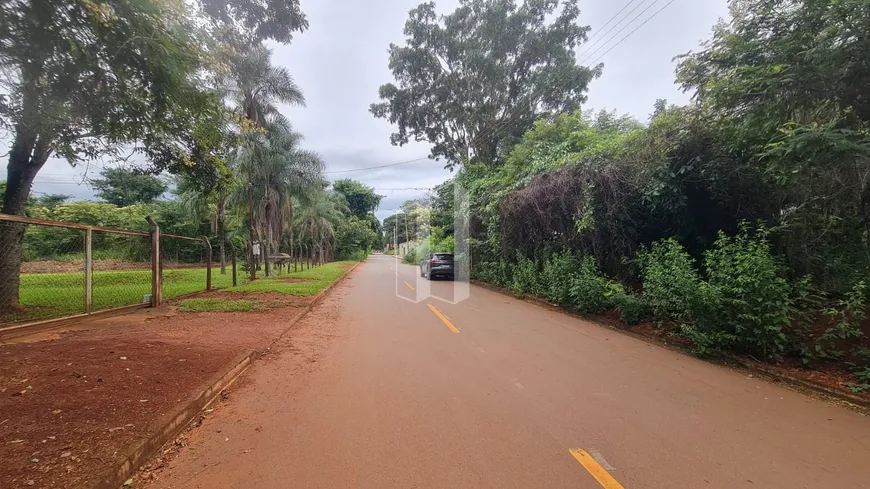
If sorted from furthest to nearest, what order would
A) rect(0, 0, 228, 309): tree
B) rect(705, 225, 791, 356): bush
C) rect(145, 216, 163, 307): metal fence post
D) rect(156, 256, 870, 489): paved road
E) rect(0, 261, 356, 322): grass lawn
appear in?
rect(145, 216, 163, 307): metal fence post
rect(0, 261, 356, 322): grass lawn
rect(705, 225, 791, 356): bush
rect(0, 0, 228, 309): tree
rect(156, 256, 870, 489): paved road

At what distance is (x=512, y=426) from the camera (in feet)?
13.1

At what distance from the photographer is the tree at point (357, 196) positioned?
69.1 metres

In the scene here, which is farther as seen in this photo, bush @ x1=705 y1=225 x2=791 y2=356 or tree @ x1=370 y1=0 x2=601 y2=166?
tree @ x1=370 y1=0 x2=601 y2=166

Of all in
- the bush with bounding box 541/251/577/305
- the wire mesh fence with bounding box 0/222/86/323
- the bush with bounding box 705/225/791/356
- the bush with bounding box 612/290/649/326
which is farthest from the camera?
the bush with bounding box 541/251/577/305

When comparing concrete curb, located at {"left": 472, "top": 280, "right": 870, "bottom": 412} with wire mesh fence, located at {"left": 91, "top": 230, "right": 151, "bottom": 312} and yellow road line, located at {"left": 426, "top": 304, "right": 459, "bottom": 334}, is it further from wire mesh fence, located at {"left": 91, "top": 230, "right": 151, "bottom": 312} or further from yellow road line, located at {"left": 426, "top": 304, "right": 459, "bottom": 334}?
wire mesh fence, located at {"left": 91, "top": 230, "right": 151, "bottom": 312}

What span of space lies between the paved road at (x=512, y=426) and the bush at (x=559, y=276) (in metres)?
5.18

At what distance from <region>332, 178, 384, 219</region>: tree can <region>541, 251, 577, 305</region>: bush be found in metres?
57.4

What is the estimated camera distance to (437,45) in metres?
26.9

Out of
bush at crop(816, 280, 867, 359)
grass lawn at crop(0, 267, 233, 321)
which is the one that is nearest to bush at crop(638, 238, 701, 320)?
bush at crop(816, 280, 867, 359)

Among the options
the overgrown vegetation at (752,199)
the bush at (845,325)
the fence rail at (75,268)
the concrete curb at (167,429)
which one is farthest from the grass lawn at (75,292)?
the bush at (845,325)

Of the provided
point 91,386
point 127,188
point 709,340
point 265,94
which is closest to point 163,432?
point 91,386

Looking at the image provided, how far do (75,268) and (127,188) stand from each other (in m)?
39.7

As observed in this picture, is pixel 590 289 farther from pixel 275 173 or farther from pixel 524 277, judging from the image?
pixel 275 173

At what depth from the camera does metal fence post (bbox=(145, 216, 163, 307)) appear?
10086 millimetres
